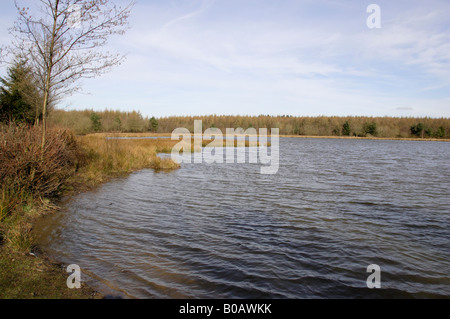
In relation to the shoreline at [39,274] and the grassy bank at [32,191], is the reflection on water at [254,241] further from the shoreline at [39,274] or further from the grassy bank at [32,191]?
the grassy bank at [32,191]

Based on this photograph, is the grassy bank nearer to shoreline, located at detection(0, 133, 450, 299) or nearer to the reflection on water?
shoreline, located at detection(0, 133, 450, 299)

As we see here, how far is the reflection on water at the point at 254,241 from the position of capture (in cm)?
543

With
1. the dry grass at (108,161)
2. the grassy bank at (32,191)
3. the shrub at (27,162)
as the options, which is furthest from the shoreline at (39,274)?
the dry grass at (108,161)

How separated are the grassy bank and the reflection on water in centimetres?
65

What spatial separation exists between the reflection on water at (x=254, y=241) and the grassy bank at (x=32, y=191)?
649mm

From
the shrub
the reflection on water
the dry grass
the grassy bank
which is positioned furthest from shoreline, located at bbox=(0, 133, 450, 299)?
the dry grass

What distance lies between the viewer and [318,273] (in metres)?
5.95

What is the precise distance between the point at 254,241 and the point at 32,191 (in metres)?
7.08

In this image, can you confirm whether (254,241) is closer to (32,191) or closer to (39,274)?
(39,274)
